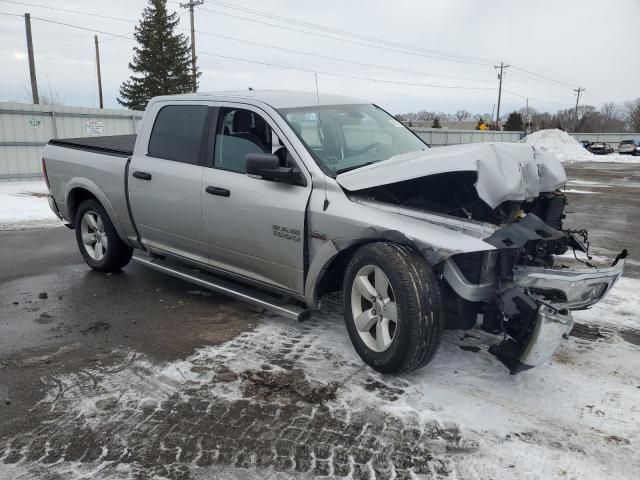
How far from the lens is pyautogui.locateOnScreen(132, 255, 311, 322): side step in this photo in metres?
4.11

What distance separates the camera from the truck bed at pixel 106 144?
5.55 metres

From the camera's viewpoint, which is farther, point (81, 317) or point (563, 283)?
point (81, 317)

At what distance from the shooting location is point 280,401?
131 inches

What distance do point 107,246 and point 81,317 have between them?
4.15ft

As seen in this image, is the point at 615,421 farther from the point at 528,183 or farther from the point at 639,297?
the point at 639,297

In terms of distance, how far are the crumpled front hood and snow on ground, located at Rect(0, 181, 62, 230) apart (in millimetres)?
7440

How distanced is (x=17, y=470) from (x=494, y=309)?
275 cm

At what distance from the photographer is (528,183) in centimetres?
356

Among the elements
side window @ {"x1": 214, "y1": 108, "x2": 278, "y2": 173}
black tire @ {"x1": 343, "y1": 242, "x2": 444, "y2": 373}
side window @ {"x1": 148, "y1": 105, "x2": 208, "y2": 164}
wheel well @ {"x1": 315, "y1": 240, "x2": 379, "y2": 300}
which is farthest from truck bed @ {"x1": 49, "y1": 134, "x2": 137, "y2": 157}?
black tire @ {"x1": 343, "y1": 242, "x2": 444, "y2": 373}

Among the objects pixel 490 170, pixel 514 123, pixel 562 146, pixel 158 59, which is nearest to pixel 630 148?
pixel 562 146

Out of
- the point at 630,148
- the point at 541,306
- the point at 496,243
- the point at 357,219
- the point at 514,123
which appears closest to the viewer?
the point at 541,306

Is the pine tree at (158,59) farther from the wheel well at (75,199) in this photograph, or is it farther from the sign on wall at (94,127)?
the wheel well at (75,199)

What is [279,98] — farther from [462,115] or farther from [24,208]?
[462,115]

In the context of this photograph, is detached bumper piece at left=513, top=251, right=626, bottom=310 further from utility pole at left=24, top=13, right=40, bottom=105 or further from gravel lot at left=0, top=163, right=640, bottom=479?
utility pole at left=24, top=13, right=40, bottom=105
